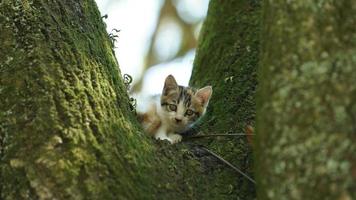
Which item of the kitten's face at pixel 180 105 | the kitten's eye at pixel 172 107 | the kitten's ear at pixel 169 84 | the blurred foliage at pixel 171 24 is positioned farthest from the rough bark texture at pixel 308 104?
the blurred foliage at pixel 171 24

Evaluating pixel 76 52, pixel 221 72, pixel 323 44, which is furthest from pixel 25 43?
pixel 221 72

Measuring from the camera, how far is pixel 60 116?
249cm

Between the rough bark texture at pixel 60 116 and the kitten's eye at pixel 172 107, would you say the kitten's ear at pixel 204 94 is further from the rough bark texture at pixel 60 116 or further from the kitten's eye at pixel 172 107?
the rough bark texture at pixel 60 116

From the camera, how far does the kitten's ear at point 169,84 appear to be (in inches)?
186

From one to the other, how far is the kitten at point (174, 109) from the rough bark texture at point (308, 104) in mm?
1997

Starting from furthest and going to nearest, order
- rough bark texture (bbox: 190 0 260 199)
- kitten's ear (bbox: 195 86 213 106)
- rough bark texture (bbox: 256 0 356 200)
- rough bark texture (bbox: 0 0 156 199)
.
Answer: kitten's ear (bbox: 195 86 213 106) → rough bark texture (bbox: 190 0 260 199) → rough bark texture (bbox: 0 0 156 199) → rough bark texture (bbox: 256 0 356 200)

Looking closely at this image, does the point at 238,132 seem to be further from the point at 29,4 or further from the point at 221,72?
the point at 29,4

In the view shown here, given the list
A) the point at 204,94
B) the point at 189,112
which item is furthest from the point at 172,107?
the point at 204,94

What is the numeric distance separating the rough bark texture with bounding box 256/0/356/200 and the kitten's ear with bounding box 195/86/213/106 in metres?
1.92

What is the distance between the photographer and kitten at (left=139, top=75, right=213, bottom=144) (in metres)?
4.25

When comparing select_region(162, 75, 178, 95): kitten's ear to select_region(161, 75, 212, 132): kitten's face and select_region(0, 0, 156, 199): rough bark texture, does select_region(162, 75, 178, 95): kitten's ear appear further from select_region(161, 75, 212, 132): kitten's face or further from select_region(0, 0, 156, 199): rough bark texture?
select_region(0, 0, 156, 199): rough bark texture

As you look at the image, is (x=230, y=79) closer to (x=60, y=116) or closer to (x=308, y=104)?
(x=60, y=116)

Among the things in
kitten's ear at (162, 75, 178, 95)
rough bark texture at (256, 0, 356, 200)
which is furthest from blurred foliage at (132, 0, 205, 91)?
rough bark texture at (256, 0, 356, 200)

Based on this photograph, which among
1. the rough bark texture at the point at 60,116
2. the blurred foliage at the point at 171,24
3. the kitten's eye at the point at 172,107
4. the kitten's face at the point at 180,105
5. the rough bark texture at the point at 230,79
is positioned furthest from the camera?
the blurred foliage at the point at 171,24
